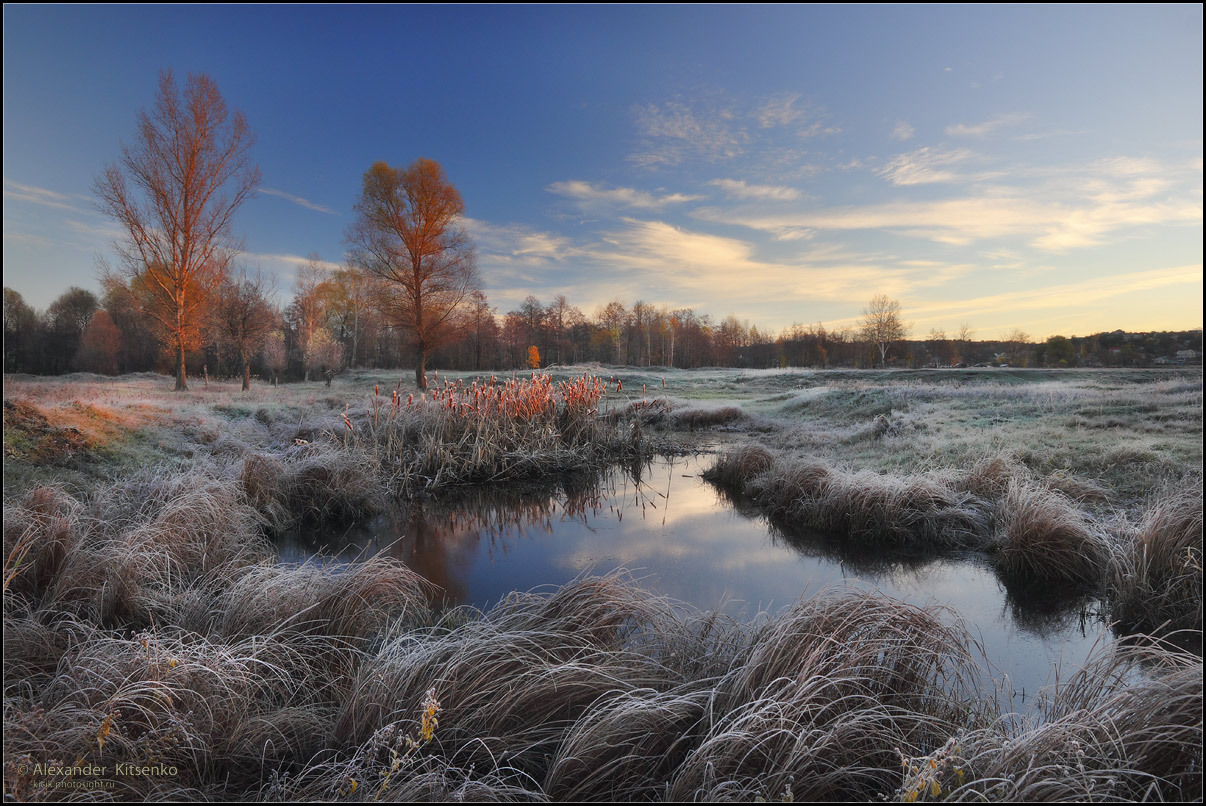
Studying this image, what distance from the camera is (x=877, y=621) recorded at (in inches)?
130

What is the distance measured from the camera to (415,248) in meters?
23.1

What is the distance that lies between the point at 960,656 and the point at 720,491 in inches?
224

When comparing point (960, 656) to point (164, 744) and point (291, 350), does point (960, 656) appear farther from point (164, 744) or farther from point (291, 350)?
point (291, 350)

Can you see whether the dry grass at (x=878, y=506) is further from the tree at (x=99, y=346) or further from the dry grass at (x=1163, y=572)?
the tree at (x=99, y=346)

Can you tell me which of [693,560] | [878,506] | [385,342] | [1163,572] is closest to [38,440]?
[693,560]

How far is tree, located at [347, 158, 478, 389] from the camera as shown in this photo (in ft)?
75.8

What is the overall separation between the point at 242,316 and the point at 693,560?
2309 centimetres

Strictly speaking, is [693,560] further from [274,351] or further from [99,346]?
[99,346]

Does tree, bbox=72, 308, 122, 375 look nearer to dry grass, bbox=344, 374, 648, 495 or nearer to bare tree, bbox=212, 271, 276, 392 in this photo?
bare tree, bbox=212, 271, 276, 392

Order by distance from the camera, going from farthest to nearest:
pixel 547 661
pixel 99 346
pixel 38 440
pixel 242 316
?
pixel 99 346 < pixel 242 316 < pixel 38 440 < pixel 547 661

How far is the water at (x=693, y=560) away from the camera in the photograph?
4.43 meters

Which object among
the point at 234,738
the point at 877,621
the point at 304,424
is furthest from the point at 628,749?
the point at 304,424

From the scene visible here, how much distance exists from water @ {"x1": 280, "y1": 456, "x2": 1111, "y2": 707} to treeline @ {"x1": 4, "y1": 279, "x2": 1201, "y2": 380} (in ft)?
7.43

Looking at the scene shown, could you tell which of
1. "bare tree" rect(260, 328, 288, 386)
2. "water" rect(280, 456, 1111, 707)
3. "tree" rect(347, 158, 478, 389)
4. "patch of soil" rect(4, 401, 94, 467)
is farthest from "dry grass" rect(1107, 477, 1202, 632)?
"bare tree" rect(260, 328, 288, 386)
